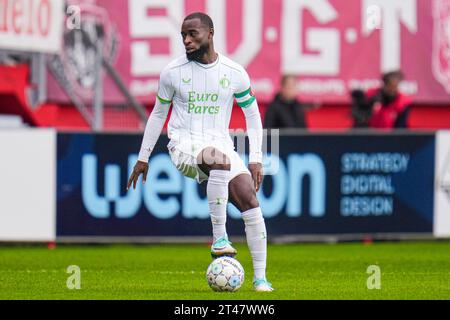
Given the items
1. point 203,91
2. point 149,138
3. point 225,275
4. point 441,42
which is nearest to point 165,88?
point 203,91

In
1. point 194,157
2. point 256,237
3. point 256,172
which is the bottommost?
point 256,237

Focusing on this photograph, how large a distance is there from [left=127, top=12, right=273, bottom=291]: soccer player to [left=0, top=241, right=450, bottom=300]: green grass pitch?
20.2 inches

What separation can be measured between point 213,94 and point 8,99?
10405 millimetres

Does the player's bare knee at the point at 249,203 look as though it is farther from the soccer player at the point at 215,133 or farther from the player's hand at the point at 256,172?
the player's hand at the point at 256,172

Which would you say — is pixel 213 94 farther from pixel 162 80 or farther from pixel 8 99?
pixel 8 99

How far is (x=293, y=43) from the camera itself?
24.2 metres

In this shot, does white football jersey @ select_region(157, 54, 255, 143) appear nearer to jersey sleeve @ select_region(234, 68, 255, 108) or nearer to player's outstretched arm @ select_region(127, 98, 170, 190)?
jersey sleeve @ select_region(234, 68, 255, 108)

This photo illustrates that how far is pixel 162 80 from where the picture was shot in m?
11.3

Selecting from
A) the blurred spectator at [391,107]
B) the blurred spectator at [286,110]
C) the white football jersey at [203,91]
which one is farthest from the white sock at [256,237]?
the blurred spectator at [391,107]

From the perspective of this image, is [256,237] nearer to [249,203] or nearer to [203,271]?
[249,203]

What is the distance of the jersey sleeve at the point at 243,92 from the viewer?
37.1 feet

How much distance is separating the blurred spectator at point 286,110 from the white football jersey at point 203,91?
7.92m

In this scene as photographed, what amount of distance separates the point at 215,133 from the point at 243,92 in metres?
0.39
